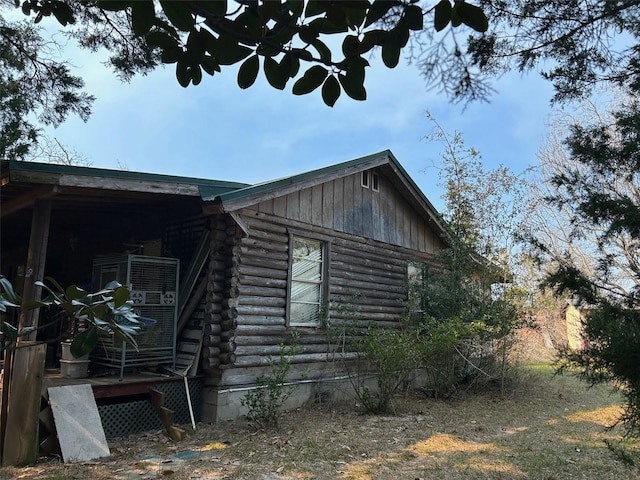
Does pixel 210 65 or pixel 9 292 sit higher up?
pixel 210 65

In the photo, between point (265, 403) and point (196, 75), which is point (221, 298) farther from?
point (196, 75)

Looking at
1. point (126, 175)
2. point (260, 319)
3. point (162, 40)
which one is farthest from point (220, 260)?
point (162, 40)

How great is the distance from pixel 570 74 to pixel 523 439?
16.0ft

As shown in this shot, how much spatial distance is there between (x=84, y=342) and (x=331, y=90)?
1.47 m

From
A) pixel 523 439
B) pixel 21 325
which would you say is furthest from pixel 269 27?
pixel 523 439

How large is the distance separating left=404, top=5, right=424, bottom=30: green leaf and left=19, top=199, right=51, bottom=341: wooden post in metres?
5.23

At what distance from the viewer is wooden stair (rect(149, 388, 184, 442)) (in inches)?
246

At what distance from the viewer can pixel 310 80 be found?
2020 mm

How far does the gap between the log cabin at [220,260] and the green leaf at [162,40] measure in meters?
4.07

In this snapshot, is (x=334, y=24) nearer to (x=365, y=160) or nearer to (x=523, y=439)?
(x=523, y=439)

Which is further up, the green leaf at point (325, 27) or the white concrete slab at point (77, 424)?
the green leaf at point (325, 27)

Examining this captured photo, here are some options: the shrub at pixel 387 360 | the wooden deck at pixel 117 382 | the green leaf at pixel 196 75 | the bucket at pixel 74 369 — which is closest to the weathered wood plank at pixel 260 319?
the wooden deck at pixel 117 382

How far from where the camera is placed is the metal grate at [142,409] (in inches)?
250

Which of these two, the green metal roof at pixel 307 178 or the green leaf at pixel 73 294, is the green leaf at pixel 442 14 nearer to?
the green leaf at pixel 73 294
